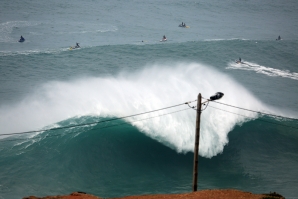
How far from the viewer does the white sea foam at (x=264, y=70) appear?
43.2m

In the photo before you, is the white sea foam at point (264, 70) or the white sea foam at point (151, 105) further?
the white sea foam at point (264, 70)

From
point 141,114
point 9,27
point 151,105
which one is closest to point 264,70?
point 151,105

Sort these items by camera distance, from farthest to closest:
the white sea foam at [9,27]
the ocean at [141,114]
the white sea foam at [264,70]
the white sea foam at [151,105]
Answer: the white sea foam at [9,27], the white sea foam at [264,70], the white sea foam at [151,105], the ocean at [141,114]

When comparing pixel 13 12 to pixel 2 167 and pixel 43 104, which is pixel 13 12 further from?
pixel 2 167

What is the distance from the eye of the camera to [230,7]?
8756cm

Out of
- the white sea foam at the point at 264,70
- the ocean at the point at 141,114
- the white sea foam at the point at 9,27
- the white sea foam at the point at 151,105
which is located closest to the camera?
the ocean at the point at 141,114

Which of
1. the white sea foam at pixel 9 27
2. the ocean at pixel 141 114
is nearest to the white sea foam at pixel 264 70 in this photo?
the ocean at pixel 141 114

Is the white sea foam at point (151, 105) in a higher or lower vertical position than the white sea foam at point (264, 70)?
lower

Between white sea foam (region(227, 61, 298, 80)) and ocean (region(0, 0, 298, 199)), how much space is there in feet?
0.75

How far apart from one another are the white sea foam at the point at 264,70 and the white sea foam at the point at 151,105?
42.4ft

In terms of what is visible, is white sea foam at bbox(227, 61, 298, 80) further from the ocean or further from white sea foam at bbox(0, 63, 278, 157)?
white sea foam at bbox(0, 63, 278, 157)

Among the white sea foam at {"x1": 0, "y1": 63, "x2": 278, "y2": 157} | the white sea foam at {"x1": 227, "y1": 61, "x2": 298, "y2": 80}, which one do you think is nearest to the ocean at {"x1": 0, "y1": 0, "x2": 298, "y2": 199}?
the white sea foam at {"x1": 0, "y1": 63, "x2": 278, "y2": 157}

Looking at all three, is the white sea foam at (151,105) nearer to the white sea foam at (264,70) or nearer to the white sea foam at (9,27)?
the white sea foam at (264,70)

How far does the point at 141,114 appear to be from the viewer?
2484 centimetres
